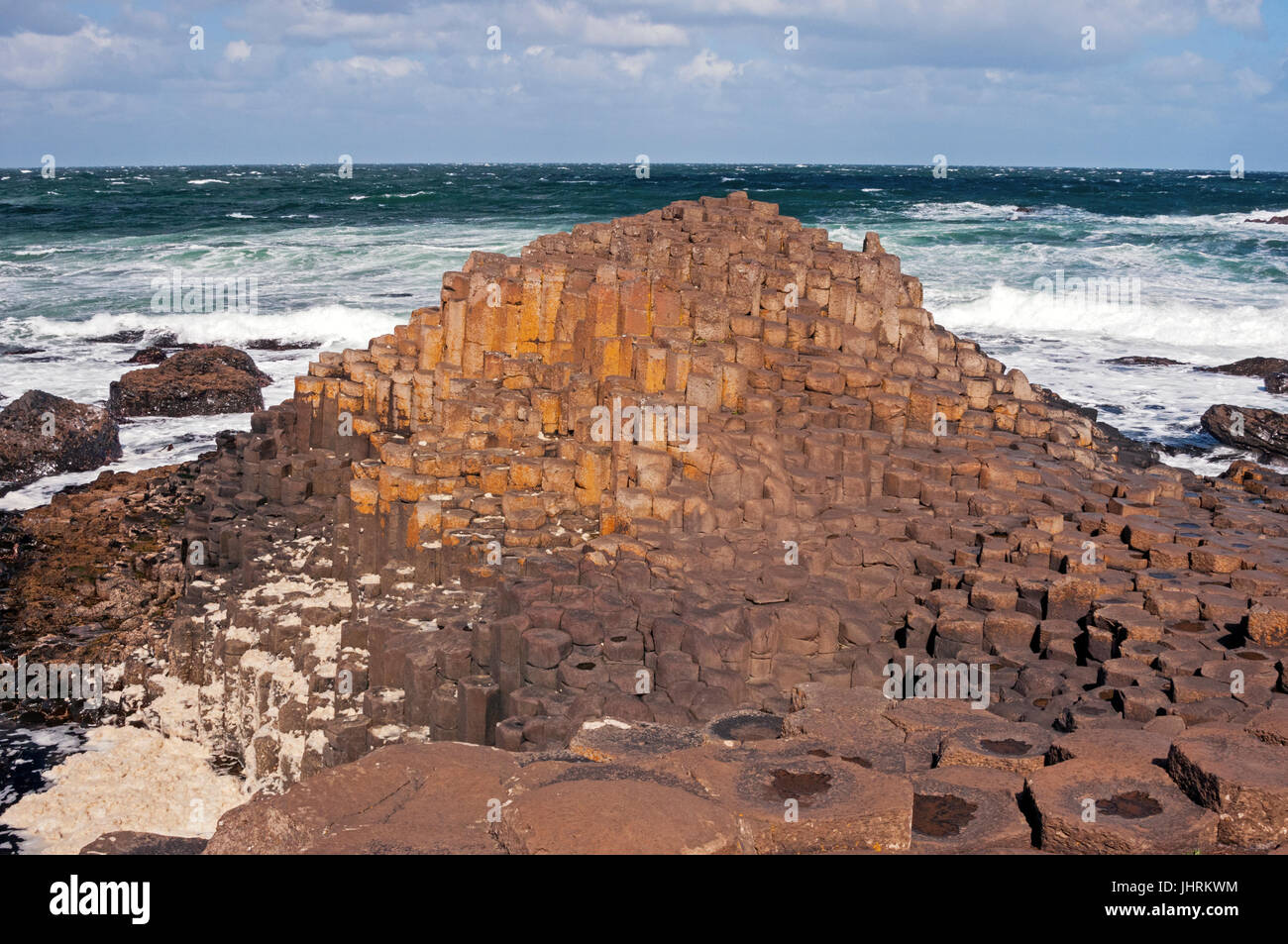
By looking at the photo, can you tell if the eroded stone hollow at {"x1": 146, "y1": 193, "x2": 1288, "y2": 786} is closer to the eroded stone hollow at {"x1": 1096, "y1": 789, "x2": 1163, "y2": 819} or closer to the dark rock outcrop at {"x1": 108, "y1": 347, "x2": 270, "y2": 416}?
the eroded stone hollow at {"x1": 1096, "y1": 789, "x2": 1163, "y2": 819}

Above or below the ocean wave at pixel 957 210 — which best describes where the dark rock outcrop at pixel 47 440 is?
below

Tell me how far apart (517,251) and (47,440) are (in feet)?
79.7

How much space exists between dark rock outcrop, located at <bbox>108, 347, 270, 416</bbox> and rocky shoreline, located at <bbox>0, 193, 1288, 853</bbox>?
632cm

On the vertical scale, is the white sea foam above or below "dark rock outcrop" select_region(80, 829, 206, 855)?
below

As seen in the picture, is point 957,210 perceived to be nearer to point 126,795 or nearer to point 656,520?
point 656,520

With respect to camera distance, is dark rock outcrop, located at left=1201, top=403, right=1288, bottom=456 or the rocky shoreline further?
dark rock outcrop, located at left=1201, top=403, right=1288, bottom=456

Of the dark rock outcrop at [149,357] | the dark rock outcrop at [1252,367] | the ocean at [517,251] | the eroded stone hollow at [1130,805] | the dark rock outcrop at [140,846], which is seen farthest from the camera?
the dark rock outcrop at [149,357]

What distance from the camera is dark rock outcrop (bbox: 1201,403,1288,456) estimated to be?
19234 millimetres

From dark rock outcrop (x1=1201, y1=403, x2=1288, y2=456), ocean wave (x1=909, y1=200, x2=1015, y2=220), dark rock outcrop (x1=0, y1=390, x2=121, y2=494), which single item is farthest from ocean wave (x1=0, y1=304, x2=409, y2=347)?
ocean wave (x1=909, y1=200, x2=1015, y2=220)

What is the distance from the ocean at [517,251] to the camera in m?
24.5

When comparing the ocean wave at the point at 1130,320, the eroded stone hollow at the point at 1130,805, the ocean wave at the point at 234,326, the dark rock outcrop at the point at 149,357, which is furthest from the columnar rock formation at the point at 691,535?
the ocean wave at the point at 1130,320

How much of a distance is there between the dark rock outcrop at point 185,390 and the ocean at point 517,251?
420mm

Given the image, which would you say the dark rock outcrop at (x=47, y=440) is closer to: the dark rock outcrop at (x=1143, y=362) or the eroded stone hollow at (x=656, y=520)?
the eroded stone hollow at (x=656, y=520)

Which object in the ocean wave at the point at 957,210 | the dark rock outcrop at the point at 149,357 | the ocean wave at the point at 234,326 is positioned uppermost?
the ocean wave at the point at 957,210
